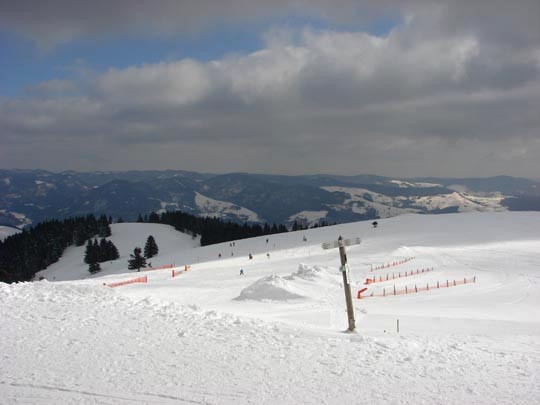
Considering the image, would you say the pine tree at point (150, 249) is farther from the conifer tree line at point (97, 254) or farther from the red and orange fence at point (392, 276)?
the red and orange fence at point (392, 276)

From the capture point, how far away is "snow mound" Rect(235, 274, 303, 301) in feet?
88.3

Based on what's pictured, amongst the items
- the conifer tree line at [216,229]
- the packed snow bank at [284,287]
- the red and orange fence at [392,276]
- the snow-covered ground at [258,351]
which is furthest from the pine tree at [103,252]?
the snow-covered ground at [258,351]

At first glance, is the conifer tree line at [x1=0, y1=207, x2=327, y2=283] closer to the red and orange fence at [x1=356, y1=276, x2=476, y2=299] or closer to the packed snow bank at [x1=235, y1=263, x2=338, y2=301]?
the packed snow bank at [x1=235, y1=263, x2=338, y2=301]

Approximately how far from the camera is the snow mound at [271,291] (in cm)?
2691

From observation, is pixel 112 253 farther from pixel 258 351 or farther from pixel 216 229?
pixel 258 351

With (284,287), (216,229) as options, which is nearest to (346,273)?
(284,287)

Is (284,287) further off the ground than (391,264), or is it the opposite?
(284,287)

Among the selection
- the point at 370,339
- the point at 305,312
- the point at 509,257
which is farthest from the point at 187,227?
the point at 370,339

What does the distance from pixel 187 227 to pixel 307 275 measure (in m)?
96.2

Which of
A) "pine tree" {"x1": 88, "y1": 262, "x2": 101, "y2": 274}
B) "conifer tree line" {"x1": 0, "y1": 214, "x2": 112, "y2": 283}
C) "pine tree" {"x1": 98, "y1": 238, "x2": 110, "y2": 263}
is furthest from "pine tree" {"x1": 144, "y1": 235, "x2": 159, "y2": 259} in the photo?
"conifer tree line" {"x1": 0, "y1": 214, "x2": 112, "y2": 283}

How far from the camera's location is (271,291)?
2756 centimetres

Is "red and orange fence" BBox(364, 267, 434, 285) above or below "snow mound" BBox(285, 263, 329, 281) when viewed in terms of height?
below

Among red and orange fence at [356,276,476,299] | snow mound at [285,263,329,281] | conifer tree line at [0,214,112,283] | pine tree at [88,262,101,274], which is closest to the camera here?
red and orange fence at [356,276,476,299]

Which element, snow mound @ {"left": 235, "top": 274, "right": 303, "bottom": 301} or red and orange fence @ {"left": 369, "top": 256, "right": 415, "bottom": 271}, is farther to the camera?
red and orange fence @ {"left": 369, "top": 256, "right": 415, "bottom": 271}
